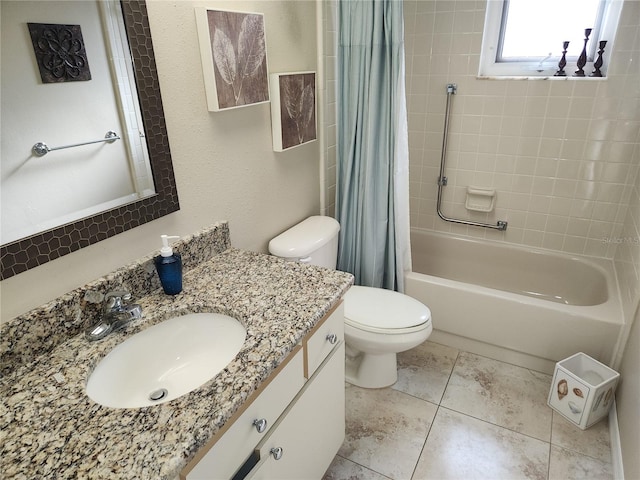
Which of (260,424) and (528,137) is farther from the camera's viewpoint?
(528,137)

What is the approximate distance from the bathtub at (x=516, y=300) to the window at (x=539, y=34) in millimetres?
1036

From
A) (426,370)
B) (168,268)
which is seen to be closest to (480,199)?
(426,370)

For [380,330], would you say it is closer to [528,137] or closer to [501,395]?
[501,395]

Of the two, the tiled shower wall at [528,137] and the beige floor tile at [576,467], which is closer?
the beige floor tile at [576,467]

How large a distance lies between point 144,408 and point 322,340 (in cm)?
55

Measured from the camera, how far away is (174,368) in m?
1.15

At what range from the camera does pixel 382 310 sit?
6.18 feet

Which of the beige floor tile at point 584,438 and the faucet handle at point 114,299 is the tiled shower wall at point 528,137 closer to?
the beige floor tile at point 584,438

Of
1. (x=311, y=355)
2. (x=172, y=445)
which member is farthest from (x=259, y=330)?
(x=172, y=445)

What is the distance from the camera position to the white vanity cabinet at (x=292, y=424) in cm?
91

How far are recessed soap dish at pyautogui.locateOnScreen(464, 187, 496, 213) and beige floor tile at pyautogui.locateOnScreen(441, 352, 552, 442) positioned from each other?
3.02 ft

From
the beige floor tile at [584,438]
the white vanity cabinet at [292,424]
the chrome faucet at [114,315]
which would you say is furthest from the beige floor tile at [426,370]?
the chrome faucet at [114,315]

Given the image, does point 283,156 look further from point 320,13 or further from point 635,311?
point 635,311

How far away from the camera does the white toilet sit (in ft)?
5.84
